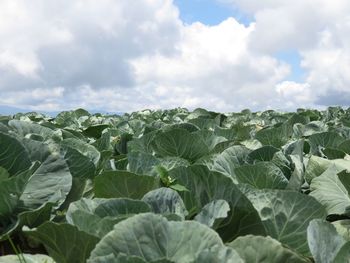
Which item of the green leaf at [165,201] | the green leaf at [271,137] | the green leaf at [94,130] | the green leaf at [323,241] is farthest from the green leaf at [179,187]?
the green leaf at [94,130]

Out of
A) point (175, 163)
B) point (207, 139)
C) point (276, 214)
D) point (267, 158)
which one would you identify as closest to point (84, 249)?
point (276, 214)

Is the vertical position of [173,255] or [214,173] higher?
[214,173]

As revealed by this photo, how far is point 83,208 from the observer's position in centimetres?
160

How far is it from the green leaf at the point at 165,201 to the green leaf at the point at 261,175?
20.9 inches

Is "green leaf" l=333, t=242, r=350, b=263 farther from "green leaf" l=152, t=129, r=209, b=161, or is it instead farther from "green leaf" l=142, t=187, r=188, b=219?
"green leaf" l=152, t=129, r=209, b=161

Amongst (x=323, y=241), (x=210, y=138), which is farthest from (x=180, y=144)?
(x=323, y=241)

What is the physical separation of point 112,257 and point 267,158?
165cm

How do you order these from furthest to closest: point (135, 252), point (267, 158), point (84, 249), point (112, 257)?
point (267, 158), point (84, 249), point (135, 252), point (112, 257)

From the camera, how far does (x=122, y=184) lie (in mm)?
1934

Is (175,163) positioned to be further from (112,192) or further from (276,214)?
(276,214)

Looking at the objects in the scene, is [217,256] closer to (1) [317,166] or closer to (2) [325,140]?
(1) [317,166]

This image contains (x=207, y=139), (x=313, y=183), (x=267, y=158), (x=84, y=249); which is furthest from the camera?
(x=207, y=139)

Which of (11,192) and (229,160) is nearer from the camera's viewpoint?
(11,192)

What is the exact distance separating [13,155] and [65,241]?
725 millimetres
